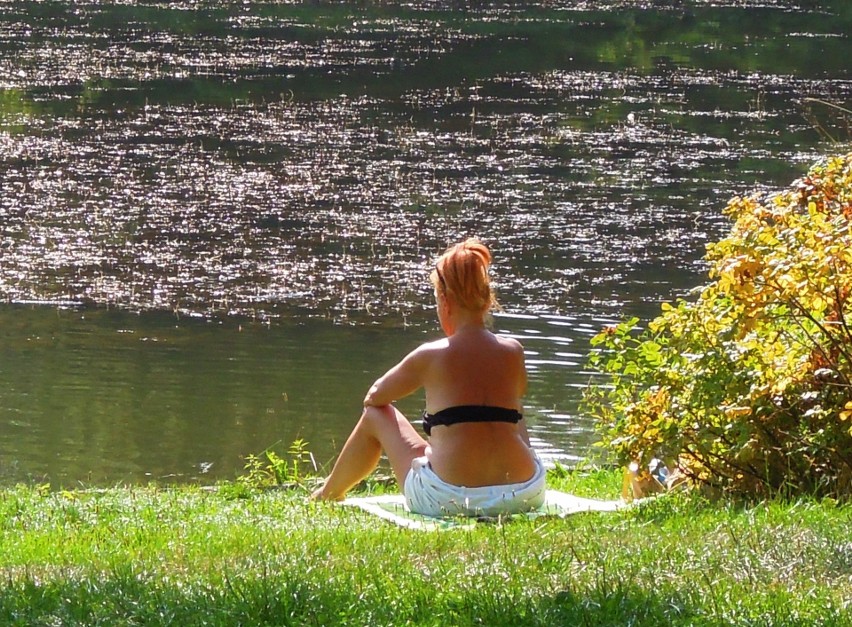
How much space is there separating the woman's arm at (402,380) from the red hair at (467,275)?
28 centimetres

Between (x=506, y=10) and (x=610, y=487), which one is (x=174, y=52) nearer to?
(x=506, y=10)

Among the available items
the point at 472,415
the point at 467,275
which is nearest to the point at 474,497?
the point at 472,415

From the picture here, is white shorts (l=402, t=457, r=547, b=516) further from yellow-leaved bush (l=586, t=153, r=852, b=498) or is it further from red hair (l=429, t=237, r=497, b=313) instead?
red hair (l=429, t=237, r=497, b=313)

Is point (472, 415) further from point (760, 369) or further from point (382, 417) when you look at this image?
point (760, 369)

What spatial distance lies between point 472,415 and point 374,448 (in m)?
0.68

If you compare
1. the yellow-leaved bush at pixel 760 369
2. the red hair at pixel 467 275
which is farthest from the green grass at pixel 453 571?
the red hair at pixel 467 275

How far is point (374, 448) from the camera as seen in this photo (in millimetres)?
6828

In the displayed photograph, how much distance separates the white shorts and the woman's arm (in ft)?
1.23

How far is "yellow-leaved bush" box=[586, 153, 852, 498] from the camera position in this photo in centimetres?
620

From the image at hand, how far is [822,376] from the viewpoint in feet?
21.0

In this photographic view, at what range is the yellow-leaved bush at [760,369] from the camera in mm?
6203

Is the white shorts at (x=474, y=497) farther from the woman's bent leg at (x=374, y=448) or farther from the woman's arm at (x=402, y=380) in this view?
the woman's arm at (x=402, y=380)

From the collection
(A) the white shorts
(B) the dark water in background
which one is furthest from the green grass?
(B) the dark water in background

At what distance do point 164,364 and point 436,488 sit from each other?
5.61 meters
